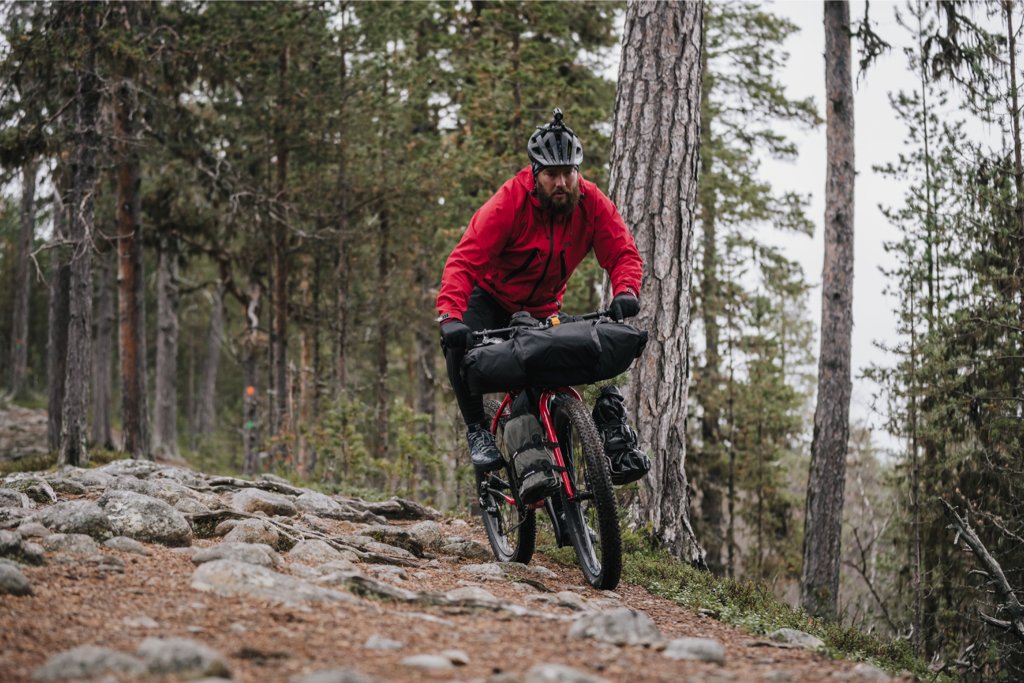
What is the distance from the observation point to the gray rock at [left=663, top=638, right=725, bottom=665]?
3514 mm

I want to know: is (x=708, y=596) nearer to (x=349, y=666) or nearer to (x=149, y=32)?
(x=349, y=666)

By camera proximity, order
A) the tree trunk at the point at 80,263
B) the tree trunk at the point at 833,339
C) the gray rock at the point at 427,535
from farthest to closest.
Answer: the tree trunk at the point at 833,339
the tree trunk at the point at 80,263
the gray rock at the point at 427,535

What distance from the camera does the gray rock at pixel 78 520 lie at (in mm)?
5109

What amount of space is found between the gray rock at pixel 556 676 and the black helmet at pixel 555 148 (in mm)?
3060

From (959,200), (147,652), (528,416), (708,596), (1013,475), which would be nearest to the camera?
(147,652)

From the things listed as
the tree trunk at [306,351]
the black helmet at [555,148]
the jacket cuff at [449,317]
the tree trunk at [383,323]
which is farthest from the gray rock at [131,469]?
the tree trunk at [306,351]

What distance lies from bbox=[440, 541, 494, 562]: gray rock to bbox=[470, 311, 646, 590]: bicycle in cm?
14

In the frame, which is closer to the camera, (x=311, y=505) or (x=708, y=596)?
(x=708, y=596)

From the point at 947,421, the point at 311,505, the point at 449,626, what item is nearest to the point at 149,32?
the point at 311,505

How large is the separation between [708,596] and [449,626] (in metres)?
2.79

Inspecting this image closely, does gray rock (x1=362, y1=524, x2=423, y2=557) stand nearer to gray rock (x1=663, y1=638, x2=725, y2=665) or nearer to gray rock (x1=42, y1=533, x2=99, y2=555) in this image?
gray rock (x1=42, y1=533, x2=99, y2=555)

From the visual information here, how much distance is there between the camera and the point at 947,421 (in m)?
12.8

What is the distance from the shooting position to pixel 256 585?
4.05 meters

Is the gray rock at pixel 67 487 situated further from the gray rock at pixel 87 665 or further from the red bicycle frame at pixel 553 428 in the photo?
the gray rock at pixel 87 665
